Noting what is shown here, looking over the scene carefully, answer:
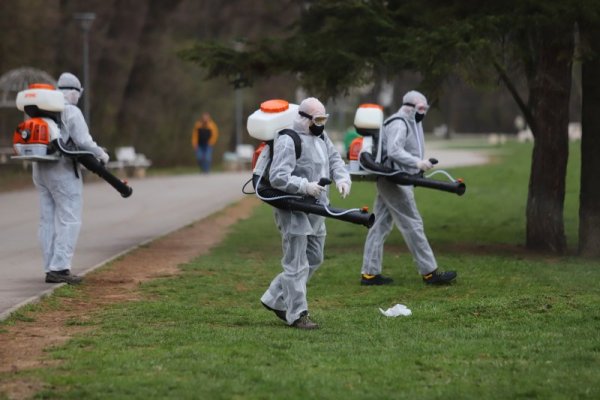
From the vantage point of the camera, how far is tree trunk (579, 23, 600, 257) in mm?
15266

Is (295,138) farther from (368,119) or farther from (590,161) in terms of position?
(590,161)

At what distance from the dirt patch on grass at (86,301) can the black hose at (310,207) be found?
1729mm

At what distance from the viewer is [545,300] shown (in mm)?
10930

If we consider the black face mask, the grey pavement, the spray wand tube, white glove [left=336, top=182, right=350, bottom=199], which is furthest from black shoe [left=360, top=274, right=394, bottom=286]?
the black face mask

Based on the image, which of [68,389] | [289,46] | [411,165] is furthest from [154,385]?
[289,46]

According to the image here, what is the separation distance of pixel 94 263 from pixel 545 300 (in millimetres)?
5988

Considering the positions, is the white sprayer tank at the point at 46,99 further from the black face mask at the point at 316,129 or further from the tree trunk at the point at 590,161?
the tree trunk at the point at 590,161

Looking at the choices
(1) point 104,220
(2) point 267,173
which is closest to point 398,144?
(2) point 267,173

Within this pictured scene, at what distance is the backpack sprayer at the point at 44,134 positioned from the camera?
1220 cm

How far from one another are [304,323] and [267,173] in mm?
1144

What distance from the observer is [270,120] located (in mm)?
9664

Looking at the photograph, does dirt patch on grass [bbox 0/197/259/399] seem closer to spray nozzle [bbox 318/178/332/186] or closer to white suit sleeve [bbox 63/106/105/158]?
white suit sleeve [bbox 63/106/105/158]

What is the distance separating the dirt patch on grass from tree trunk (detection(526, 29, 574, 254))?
4242mm

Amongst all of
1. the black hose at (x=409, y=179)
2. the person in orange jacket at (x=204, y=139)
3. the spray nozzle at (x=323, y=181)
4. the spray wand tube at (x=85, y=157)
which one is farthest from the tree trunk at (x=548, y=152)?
the person in orange jacket at (x=204, y=139)
